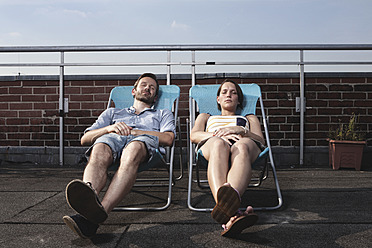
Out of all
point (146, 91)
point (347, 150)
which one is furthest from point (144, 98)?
point (347, 150)

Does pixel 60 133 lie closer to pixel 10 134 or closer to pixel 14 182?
pixel 10 134

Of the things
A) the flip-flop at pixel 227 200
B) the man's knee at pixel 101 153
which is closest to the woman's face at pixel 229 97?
the man's knee at pixel 101 153

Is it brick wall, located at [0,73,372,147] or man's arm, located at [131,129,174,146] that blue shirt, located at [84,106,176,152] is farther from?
brick wall, located at [0,73,372,147]

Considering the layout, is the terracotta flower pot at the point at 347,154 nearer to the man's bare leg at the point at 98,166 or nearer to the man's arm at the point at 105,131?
the man's arm at the point at 105,131

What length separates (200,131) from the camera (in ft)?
7.80

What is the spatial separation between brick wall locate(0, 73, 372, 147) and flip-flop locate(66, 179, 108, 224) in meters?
2.49

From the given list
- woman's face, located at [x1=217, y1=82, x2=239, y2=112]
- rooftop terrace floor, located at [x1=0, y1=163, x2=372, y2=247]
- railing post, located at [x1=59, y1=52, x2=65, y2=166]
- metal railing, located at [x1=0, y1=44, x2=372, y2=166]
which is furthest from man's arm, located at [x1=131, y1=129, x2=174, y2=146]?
railing post, located at [x1=59, y1=52, x2=65, y2=166]

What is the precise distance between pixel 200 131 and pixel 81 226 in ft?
3.76

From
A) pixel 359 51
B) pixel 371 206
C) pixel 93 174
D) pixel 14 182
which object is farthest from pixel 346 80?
pixel 14 182

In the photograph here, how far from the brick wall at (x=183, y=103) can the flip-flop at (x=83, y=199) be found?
98.2 inches

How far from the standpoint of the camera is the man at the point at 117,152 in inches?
56.2

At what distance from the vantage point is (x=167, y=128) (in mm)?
2299

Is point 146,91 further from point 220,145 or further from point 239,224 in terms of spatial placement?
point 239,224

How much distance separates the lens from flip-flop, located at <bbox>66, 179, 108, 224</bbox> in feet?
4.62
